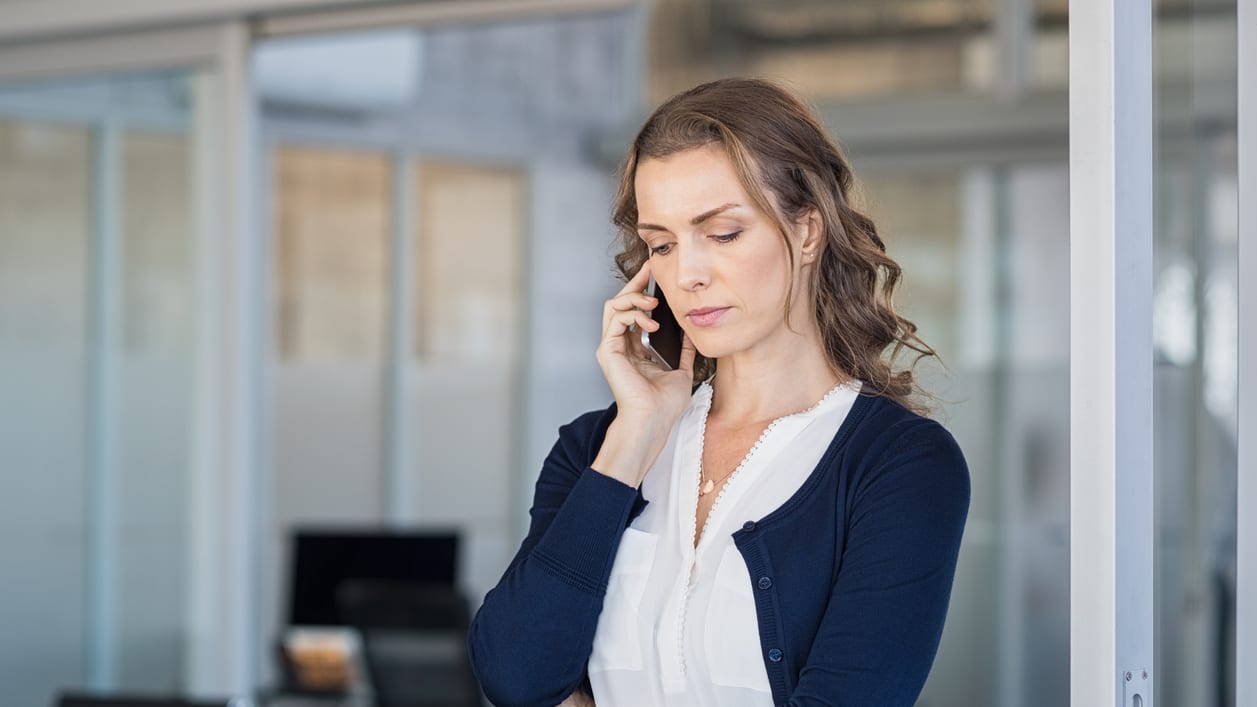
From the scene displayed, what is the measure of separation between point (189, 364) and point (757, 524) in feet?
9.77

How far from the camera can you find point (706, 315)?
1.70 m

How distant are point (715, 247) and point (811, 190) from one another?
12 centimetres

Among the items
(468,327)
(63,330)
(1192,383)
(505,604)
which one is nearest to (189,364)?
(63,330)

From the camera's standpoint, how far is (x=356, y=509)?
7879mm

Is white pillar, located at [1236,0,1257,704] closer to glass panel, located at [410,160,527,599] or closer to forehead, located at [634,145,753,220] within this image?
forehead, located at [634,145,753,220]

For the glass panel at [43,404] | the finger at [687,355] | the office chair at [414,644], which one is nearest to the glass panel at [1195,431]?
the office chair at [414,644]

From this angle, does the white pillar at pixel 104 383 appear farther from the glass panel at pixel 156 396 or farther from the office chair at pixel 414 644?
the office chair at pixel 414 644

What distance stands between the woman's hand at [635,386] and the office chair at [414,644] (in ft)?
10.8

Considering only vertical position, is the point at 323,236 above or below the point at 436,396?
above

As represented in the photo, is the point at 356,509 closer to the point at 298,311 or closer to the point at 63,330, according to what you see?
the point at 298,311

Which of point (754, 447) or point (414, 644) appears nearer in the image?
point (754, 447)

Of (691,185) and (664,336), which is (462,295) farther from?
(691,185)

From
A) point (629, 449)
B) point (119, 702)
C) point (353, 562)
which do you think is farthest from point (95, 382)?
point (629, 449)

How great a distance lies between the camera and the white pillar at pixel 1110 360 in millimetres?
1726
